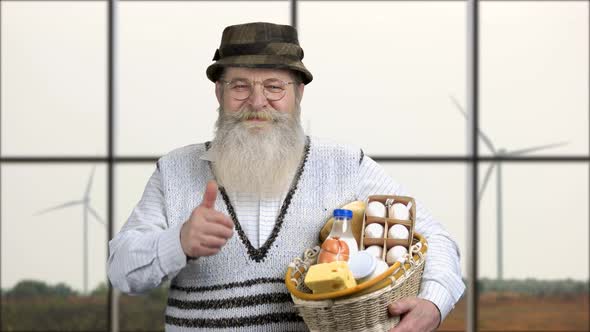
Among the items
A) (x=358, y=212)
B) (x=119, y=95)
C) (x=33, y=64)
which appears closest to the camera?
(x=358, y=212)

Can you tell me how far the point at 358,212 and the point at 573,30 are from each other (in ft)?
13.4

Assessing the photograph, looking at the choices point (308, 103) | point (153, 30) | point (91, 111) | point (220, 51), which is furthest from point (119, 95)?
point (220, 51)

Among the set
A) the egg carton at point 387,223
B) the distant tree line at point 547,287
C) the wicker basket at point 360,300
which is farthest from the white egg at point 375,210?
the distant tree line at point 547,287

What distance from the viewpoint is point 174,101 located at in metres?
4.77

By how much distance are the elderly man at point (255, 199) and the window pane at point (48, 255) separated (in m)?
2.82

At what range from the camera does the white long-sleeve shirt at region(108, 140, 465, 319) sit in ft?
5.63

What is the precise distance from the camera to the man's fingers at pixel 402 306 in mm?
1650

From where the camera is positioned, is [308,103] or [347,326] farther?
[308,103]

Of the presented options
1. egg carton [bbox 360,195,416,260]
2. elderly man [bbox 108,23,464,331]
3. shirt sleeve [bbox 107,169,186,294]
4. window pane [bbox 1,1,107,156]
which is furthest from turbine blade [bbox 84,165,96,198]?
egg carton [bbox 360,195,416,260]

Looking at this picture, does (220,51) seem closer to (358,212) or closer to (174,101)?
(358,212)

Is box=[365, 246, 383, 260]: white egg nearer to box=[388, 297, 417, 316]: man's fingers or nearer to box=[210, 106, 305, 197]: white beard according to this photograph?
box=[388, 297, 417, 316]: man's fingers

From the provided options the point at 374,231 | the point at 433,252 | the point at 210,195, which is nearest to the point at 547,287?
the point at 433,252

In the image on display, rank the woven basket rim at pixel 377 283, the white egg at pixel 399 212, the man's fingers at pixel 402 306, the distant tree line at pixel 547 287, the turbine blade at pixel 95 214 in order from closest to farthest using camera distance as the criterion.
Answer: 1. the woven basket rim at pixel 377 283
2. the man's fingers at pixel 402 306
3. the white egg at pixel 399 212
4. the turbine blade at pixel 95 214
5. the distant tree line at pixel 547 287

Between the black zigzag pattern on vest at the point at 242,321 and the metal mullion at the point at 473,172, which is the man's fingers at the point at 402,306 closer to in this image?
the black zigzag pattern on vest at the point at 242,321
